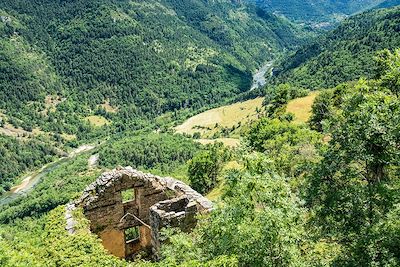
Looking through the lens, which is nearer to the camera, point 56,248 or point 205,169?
point 56,248

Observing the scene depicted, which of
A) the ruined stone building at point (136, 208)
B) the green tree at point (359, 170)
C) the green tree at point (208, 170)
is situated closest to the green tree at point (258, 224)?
the green tree at point (359, 170)

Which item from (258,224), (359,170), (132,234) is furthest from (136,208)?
(359,170)

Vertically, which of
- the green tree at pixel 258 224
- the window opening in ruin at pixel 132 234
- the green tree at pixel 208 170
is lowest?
the green tree at pixel 208 170

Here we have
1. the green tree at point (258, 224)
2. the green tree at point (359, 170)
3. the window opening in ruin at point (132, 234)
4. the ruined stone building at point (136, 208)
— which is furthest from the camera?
the window opening in ruin at point (132, 234)

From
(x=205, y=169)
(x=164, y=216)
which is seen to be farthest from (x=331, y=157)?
(x=205, y=169)

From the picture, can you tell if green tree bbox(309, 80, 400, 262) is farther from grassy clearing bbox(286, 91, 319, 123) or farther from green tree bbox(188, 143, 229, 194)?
grassy clearing bbox(286, 91, 319, 123)

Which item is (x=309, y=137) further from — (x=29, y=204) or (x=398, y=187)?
(x=29, y=204)

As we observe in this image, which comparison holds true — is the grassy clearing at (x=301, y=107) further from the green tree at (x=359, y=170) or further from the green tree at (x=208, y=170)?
the green tree at (x=359, y=170)

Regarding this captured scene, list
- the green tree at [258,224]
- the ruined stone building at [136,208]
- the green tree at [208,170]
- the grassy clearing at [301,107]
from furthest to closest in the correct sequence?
the grassy clearing at [301,107] < the green tree at [208,170] < the ruined stone building at [136,208] < the green tree at [258,224]

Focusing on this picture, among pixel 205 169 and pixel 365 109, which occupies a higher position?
pixel 365 109
